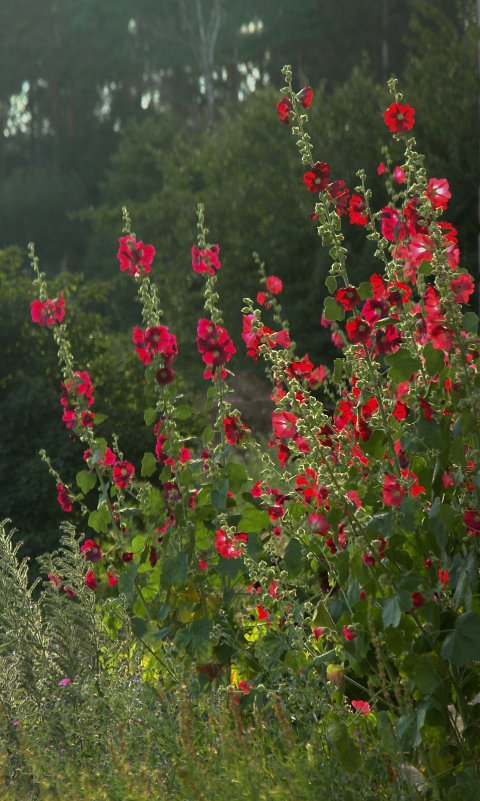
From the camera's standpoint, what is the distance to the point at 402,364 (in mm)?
2904

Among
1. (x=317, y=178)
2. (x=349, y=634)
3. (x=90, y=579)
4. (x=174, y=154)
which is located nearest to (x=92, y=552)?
(x=90, y=579)

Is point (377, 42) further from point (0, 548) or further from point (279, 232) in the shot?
point (0, 548)

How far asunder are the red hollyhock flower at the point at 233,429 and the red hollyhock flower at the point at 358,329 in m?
0.72

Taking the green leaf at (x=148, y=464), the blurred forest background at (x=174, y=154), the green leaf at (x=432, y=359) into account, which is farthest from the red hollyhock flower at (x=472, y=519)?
the blurred forest background at (x=174, y=154)

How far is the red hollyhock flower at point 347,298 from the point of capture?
119 inches

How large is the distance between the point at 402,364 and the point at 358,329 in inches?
7.0

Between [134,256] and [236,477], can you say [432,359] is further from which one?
[134,256]

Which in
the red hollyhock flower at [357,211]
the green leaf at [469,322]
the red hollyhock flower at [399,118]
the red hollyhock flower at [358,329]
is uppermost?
the red hollyhock flower at [399,118]

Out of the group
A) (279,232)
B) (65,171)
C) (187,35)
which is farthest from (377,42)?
(279,232)

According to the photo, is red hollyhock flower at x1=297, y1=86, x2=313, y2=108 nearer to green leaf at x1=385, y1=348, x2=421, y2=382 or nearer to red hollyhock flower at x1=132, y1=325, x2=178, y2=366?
green leaf at x1=385, y1=348, x2=421, y2=382

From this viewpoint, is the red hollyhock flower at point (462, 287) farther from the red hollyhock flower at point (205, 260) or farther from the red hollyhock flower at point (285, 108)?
the red hollyhock flower at point (205, 260)

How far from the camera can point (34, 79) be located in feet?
131

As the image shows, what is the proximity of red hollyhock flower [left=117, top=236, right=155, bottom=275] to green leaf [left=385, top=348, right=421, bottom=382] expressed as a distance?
1.24 m

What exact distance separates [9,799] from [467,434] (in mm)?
1732
